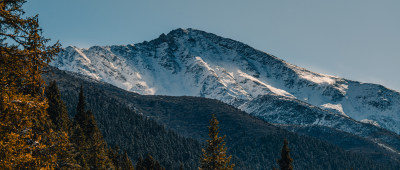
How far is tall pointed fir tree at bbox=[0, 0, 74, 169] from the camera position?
1077 centimetres

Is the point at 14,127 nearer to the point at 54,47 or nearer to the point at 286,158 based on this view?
the point at 54,47

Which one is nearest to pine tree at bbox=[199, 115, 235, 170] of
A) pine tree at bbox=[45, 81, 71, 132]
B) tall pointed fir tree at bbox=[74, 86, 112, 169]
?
tall pointed fir tree at bbox=[74, 86, 112, 169]

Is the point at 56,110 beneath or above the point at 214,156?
above

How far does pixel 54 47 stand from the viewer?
1168cm

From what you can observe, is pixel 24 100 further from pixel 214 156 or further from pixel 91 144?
pixel 91 144

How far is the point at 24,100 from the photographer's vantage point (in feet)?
36.0

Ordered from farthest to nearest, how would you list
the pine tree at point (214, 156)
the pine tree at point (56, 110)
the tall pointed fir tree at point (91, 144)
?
the pine tree at point (56, 110), the tall pointed fir tree at point (91, 144), the pine tree at point (214, 156)


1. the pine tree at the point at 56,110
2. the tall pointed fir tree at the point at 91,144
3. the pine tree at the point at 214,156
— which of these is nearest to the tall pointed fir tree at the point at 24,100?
the pine tree at the point at 214,156

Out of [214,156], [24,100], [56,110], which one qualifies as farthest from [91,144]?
[24,100]

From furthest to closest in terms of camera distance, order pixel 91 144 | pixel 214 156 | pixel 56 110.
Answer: pixel 56 110 → pixel 91 144 → pixel 214 156

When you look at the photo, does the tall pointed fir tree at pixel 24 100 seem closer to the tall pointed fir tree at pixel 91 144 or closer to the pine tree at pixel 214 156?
the pine tree at pixel 214 156

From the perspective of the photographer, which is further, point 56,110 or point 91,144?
point 56,110

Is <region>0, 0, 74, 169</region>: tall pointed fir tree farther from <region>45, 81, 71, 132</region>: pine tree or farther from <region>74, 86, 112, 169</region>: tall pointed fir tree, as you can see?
<region>45, 81, 71, 132</region>: pine tree

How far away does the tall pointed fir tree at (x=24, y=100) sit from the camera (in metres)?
10.8
